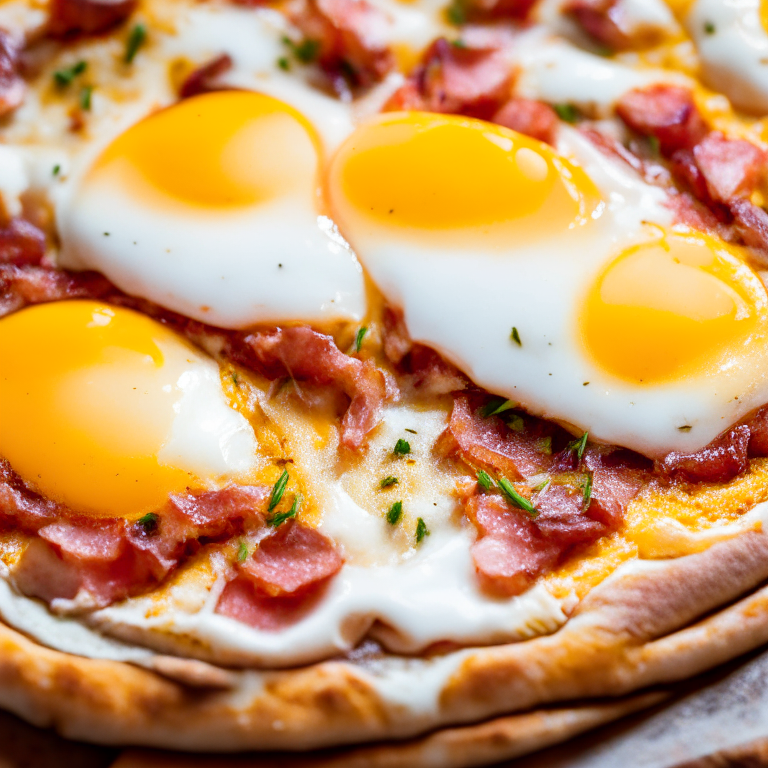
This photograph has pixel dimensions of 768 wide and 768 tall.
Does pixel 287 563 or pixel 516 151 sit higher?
pixel 516 151

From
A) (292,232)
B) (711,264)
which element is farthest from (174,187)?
(711,264)

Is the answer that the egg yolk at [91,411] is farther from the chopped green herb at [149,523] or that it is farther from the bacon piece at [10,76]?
the bacon piece at [10,76]

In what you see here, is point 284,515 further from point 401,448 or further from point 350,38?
point 350,38

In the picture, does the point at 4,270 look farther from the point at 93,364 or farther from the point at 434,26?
the point at 434,26

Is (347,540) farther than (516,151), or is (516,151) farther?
(516,151)

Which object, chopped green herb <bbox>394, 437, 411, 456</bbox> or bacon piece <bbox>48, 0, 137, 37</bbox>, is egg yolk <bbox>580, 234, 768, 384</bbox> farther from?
bacon piece <bbox>48, 0, 137, 37</bbox>

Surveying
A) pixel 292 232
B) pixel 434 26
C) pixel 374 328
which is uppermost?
pixel 434 26
